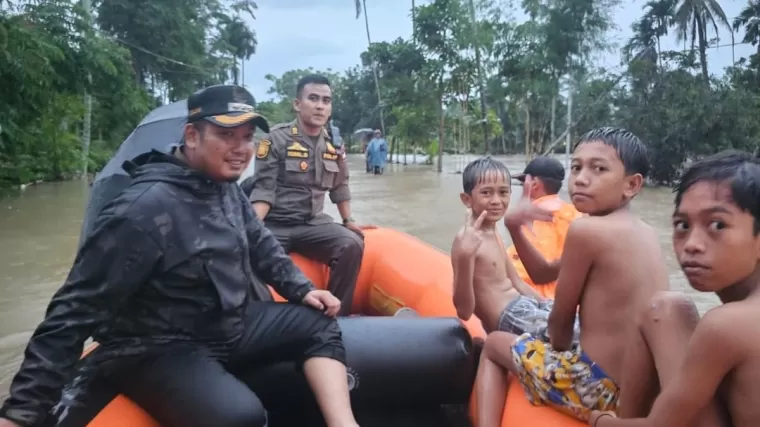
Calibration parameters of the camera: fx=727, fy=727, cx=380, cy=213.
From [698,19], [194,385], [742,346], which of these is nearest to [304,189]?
[194,385]

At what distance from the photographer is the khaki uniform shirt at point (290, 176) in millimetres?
3957

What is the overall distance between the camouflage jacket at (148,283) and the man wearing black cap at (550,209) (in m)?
1.53

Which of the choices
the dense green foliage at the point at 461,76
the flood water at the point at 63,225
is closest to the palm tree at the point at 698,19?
the dense green foliage at the point at 461,76

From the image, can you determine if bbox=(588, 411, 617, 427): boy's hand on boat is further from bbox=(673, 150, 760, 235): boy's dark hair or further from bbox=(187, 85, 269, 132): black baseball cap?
bbox=(187, 85, 269, 132): black baseball cap

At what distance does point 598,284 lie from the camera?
1897mm

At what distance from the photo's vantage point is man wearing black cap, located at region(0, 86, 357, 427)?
6.23ft

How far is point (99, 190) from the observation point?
329 cm

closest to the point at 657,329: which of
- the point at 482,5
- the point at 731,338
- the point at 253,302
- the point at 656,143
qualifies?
the point at 731,338

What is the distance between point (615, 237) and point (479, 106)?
1885cm

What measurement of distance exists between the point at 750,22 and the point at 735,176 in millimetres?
26865

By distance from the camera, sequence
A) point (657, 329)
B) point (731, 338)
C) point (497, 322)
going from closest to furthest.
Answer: point (731, 338)
point (657, 329)
point (497, 322)

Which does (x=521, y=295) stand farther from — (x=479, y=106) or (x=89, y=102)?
(x=479, y=106)

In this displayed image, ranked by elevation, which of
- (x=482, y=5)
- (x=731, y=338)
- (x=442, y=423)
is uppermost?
(x=482, y=5)

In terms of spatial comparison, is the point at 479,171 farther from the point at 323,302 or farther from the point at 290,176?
the point at 290,176
